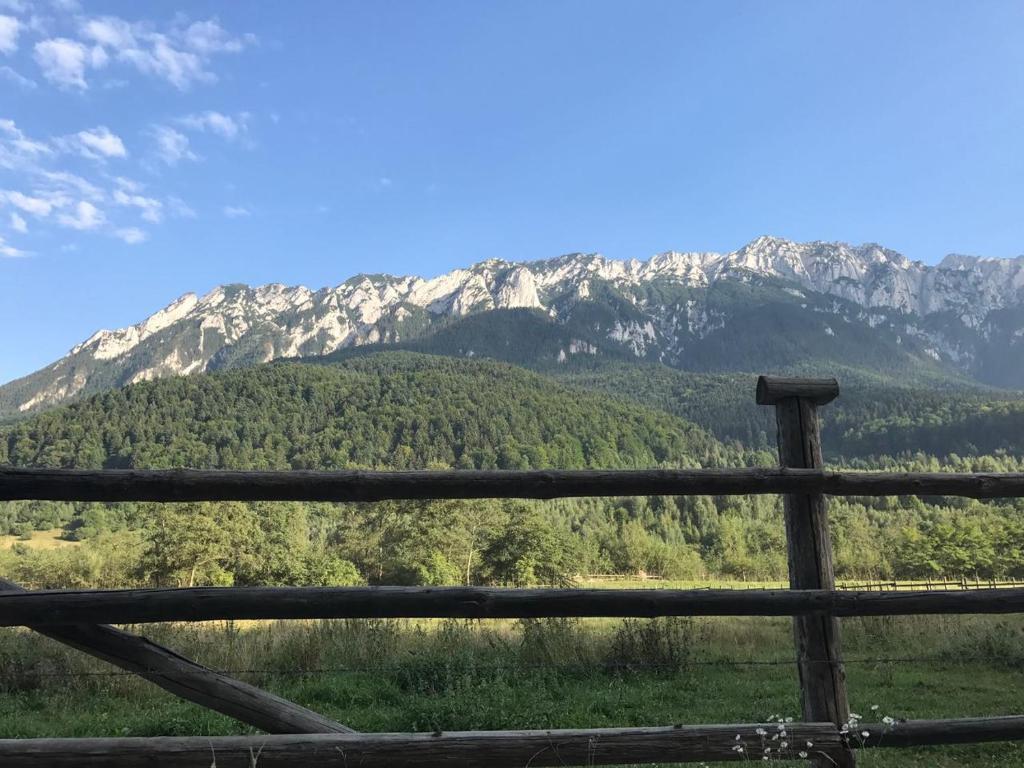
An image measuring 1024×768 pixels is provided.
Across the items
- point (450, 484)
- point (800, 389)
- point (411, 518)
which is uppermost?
point (800, 389)

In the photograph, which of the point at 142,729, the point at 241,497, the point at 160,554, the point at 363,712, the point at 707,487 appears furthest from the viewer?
the point at 160,554

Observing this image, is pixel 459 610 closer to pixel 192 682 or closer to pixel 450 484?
pixel 450 484

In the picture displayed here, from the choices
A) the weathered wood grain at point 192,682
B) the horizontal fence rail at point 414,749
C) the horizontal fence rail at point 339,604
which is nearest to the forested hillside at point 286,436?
the weathered wood grain at point 192,682

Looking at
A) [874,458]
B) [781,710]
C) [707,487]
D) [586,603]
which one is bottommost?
[874,458]

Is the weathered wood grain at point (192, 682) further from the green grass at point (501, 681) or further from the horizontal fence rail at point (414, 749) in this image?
the green grass at point (501, 681)

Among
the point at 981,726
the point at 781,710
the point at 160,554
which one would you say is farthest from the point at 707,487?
the point at 160,554

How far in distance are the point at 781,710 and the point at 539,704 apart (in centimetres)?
271

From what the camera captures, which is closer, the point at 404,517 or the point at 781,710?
the point at 781,710

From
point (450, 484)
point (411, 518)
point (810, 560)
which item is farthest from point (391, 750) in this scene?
point (411, 518)

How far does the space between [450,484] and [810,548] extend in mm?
2066

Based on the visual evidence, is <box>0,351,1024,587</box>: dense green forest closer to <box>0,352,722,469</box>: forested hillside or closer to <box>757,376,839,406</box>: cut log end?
<box>0,352,722,469</box>: forested hillside

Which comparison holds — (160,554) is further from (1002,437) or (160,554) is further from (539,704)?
(1002,437)

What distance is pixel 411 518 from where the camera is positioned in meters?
57.9

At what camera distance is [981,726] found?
3355 millimetres
